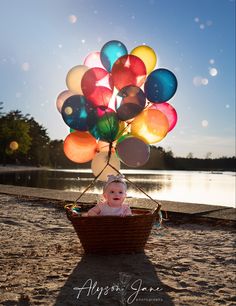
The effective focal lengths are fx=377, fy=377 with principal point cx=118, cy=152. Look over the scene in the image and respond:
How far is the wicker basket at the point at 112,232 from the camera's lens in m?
4.77

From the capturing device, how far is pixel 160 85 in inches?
210

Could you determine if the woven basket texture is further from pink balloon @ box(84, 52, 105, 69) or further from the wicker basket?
pink balloon @ box(84, 52, 105, 69)

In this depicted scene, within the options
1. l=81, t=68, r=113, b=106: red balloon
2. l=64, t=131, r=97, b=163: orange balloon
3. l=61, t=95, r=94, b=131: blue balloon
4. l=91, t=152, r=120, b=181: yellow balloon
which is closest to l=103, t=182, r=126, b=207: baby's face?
l=91, t=152, r=120, b=181: yellow balloon

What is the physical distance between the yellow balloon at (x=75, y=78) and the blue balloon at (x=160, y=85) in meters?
0.97

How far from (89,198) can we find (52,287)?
7.50m

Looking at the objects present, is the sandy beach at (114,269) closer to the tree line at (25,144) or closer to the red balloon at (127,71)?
the red balloon at (127,71)

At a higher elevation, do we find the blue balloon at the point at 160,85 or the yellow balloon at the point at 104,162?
the blue balloon at the point at 160,85

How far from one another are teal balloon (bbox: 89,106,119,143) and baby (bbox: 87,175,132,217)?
62 centimetres

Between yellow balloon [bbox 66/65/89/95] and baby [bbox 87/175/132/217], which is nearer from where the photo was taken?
baby [bbox 87/175/132/217]

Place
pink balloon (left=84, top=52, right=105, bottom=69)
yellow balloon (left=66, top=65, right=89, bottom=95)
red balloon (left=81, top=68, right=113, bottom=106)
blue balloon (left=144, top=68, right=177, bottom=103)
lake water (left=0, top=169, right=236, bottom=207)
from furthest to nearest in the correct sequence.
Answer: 1. lake water (left=0, top=169, right=236, bottom=207)
2. pink balloon (left=84, top=52, right=105, bottom=69)
3. yellow balloon (left=66, top=65, right=89, bottom=95)
4. blue balloon (left=144, top=68, right=177, bottom=103)
5. red balloon (left=81, top=68, right=113, bottom=106)

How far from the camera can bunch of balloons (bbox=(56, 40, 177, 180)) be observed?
522 cm

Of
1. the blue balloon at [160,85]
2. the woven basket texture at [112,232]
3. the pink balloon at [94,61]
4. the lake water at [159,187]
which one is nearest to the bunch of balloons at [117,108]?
the blue balloon at [160,85]

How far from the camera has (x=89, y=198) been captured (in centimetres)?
1108

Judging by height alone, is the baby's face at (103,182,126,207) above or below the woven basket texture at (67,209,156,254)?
above
